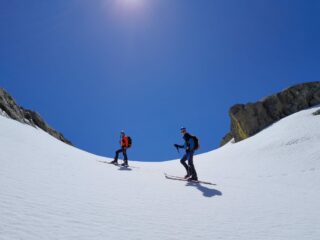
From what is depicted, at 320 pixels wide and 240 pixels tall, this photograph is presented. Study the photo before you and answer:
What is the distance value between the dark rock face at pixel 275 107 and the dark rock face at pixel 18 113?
34.7m

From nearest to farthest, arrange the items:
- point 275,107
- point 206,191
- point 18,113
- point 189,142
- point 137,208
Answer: point 137,208 → point 206,191 → point 189,142 → point 18,113 → point 275,107

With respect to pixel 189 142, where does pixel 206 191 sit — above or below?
below

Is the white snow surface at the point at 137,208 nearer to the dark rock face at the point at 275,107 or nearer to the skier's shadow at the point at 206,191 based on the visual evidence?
the skier's shadow at the point at 206,191

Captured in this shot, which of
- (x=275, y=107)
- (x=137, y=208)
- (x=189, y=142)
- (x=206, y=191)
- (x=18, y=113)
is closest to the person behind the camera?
(x=137, y=208)

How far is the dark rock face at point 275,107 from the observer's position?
51281mm

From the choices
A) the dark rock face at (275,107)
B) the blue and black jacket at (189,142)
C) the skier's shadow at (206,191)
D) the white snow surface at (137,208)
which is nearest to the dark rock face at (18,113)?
the white snow surface at (137,208)

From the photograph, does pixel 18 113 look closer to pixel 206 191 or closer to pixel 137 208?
pixel 206 191

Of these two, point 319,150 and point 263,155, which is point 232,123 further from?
point 319,150

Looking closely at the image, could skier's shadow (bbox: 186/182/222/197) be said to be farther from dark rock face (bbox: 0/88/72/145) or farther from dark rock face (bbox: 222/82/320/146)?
dark rock face (bbox: 222/82/320/146)

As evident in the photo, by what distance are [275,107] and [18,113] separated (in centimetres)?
4376

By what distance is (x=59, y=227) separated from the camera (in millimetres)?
5199

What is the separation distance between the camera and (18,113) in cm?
3044

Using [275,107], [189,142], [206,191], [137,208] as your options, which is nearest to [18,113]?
[189,142]

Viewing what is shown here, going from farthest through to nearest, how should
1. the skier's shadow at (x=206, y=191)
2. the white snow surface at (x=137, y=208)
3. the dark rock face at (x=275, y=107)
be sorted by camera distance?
the dark rock face at (x=275, y=107) → the skier's shadow at (x=206, y=191) → the white snow surface at (x=137, y=208)
